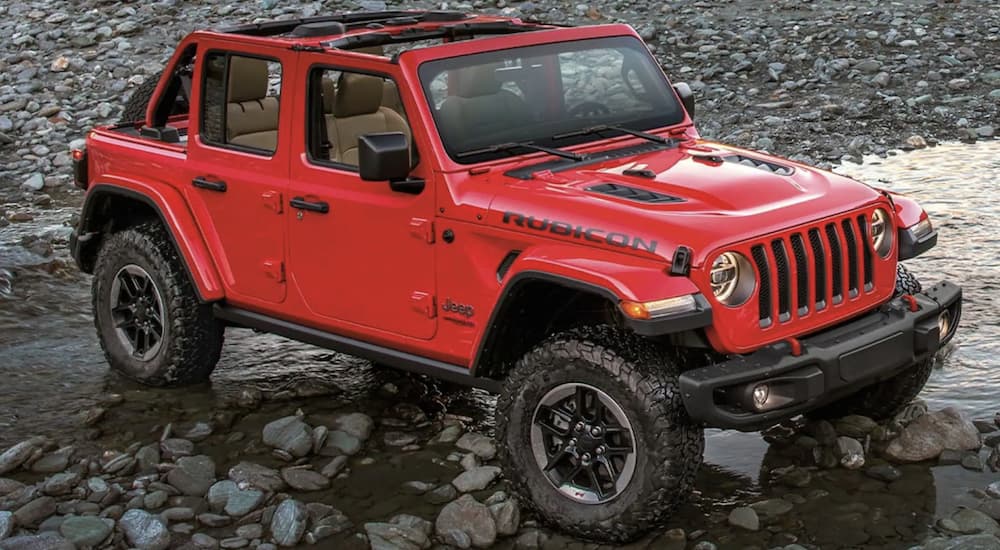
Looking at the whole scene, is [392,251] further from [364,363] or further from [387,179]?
[364,363]

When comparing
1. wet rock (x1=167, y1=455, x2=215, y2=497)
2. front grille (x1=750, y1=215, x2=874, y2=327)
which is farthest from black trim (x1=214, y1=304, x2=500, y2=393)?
front grille (x1=750, y1=215, x2=874, y2=327)

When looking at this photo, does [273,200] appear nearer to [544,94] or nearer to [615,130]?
[544,94]

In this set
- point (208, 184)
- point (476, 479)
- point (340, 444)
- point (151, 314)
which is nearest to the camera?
point (476, 479)

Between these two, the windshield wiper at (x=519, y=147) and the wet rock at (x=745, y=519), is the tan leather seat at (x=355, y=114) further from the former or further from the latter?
the wet rock at (x=745, y=519)

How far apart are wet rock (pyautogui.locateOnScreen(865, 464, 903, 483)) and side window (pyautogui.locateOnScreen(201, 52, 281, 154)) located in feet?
10.6

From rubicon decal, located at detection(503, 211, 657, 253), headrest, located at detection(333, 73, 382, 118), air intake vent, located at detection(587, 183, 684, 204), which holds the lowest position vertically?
rubicon decal, located at detection(503, 211, 657, 253)

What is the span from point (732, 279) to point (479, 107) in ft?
4.88

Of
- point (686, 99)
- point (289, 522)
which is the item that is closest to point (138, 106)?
point (686, 99)

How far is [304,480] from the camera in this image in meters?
6.16

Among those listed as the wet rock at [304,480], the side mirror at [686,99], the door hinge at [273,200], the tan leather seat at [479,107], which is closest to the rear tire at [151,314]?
A: the door hinge at [273,200]

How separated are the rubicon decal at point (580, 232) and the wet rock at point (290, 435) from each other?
1.63 meters

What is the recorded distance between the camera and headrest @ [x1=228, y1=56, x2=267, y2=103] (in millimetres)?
6859

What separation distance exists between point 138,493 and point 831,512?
2.95 m

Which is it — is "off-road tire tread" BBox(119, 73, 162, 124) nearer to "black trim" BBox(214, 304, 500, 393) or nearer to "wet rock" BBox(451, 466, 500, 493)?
"black trim" BBox(214, 304, 500, 393)
